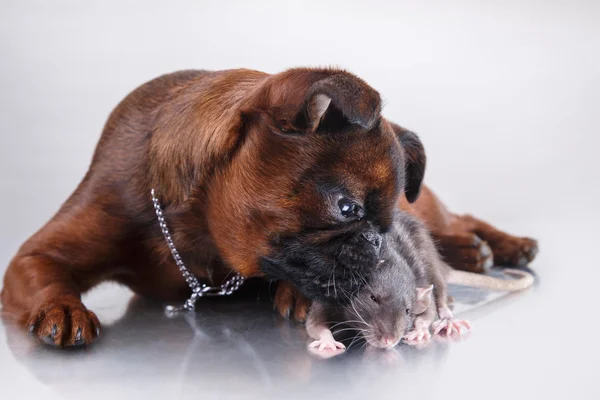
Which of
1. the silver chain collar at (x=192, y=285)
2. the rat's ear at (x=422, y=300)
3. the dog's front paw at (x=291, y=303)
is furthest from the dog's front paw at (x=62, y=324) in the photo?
the rat's ear at (x=422, y=300)

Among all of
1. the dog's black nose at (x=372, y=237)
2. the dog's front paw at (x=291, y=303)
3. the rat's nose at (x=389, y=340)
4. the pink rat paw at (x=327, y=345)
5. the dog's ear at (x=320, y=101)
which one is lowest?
the dog's front paw at (x=291, y=303)

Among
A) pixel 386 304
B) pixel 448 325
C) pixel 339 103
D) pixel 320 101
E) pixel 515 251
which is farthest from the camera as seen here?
pixel 515 251

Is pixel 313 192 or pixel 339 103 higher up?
pixel 339 103

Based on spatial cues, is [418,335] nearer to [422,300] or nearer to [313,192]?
[422,300]

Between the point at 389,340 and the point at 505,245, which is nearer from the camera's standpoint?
the point at 389,340

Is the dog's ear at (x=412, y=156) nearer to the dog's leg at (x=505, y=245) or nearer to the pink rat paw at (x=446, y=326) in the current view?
the pink rat paw at (x=446, y=326)

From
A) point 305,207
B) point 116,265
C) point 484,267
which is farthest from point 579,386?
point 116,265

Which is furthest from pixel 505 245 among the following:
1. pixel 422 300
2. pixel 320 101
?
pixel 320 101
